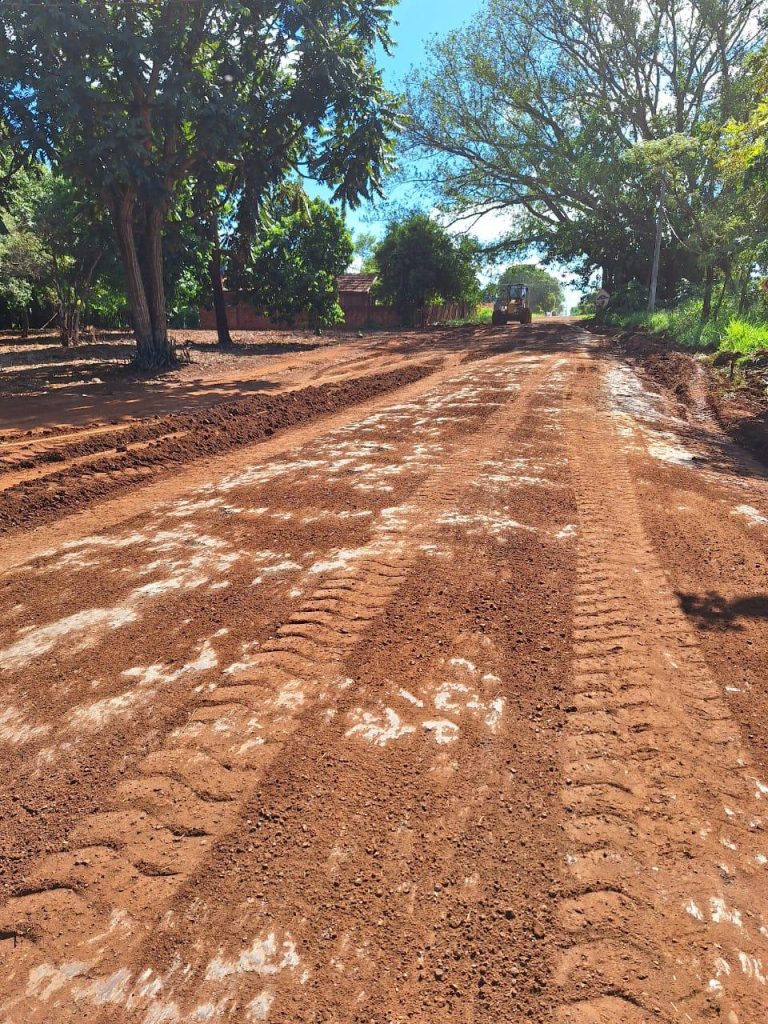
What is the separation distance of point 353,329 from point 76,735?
117 ft

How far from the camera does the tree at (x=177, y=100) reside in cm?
1008

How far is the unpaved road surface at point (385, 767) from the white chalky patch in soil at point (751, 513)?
205 millimetres

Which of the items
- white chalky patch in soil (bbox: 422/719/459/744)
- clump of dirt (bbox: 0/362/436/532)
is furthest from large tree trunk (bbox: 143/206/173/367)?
white chalky patch in soil (bbox: 422/719/459/744)

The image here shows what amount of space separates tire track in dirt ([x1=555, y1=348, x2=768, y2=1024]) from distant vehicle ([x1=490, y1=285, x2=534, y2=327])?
29586 millimetres

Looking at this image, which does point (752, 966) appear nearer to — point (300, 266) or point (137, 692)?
point (137, 692)

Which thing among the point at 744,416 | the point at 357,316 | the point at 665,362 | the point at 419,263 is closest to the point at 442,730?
the point at 744,416

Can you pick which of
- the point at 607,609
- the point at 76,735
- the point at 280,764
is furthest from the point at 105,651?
the point at 607,609

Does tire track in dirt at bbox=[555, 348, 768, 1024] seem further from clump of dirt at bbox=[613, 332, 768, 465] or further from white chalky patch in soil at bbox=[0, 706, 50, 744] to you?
clump of dirt at bbox=[613, 332, 768, 465]

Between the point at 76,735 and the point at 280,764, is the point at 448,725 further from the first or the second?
the point at 76,735

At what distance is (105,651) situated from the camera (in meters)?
3.15

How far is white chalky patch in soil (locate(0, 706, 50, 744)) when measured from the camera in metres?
2.56

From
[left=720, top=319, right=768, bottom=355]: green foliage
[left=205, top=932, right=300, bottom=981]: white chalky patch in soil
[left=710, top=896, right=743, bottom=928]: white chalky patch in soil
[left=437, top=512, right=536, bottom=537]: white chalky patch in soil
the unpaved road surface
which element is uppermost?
[left=720, top=319, right=768, bottom=355]: green foliage

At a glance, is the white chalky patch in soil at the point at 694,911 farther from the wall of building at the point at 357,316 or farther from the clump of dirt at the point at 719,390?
the wall of building at the point at 357,316

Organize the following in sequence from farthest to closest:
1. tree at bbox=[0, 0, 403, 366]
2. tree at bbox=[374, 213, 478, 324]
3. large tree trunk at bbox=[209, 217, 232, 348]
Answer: tree at bbox=[374, 213, 478, 324], large tree trunk at bbox=[209, 217, 232, 348], tree at bbox=[0, 0, 403, 366]
